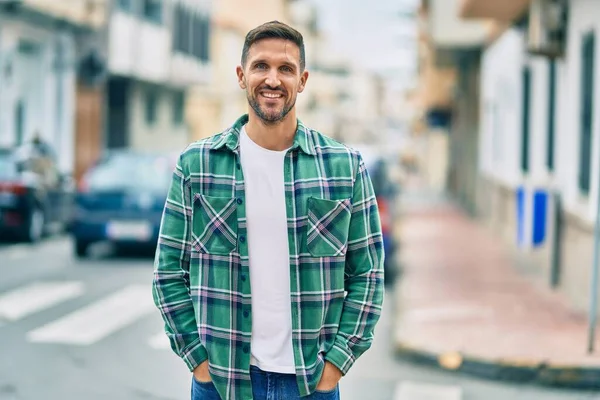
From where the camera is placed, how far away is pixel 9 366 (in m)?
7.33

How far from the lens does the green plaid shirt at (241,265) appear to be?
2.96m

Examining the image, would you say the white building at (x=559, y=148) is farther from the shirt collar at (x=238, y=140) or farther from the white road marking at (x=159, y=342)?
the shirt collar at (x=238, y=140)

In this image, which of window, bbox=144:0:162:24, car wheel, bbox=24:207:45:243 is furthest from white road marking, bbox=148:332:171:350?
window, bbox=144:0:162:24

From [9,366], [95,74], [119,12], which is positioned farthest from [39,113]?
[9,366]

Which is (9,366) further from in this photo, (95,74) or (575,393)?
(95,74)

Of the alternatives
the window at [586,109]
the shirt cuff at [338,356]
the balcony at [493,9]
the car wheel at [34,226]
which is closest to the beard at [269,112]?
the shirt cuff at [338,356]

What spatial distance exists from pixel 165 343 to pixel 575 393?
330 cm

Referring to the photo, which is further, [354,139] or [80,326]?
[354,139]

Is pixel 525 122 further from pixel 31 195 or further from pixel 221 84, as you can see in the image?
pixel 221 84

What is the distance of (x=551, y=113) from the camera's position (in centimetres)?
1393

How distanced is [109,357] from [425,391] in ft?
8.11

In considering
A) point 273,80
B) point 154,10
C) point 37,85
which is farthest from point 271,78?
point 154,10

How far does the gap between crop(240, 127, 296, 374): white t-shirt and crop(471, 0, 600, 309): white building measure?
5647mm

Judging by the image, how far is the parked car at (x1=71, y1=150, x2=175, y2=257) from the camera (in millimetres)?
13328
